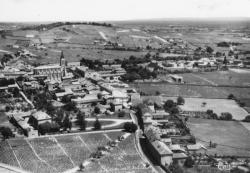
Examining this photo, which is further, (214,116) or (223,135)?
(214,116)

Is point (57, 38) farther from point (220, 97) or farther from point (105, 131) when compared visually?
point (105, 131)

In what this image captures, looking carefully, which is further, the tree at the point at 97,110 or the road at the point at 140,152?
the tree at the point at 97,110

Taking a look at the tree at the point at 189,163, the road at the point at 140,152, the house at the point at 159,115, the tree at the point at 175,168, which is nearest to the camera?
the tree at the point at 175,168

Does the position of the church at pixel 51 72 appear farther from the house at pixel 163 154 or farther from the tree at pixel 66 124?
the house at pixel 163 154

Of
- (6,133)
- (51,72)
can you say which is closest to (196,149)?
(6,133)

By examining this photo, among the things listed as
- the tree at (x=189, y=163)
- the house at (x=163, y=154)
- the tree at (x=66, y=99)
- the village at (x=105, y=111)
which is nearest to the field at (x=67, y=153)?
the village at (x=105, y=111)

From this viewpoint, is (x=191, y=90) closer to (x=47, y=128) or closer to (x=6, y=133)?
(x=47, y=128)

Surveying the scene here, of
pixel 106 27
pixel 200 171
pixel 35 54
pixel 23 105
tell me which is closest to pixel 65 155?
pixel 200 171
